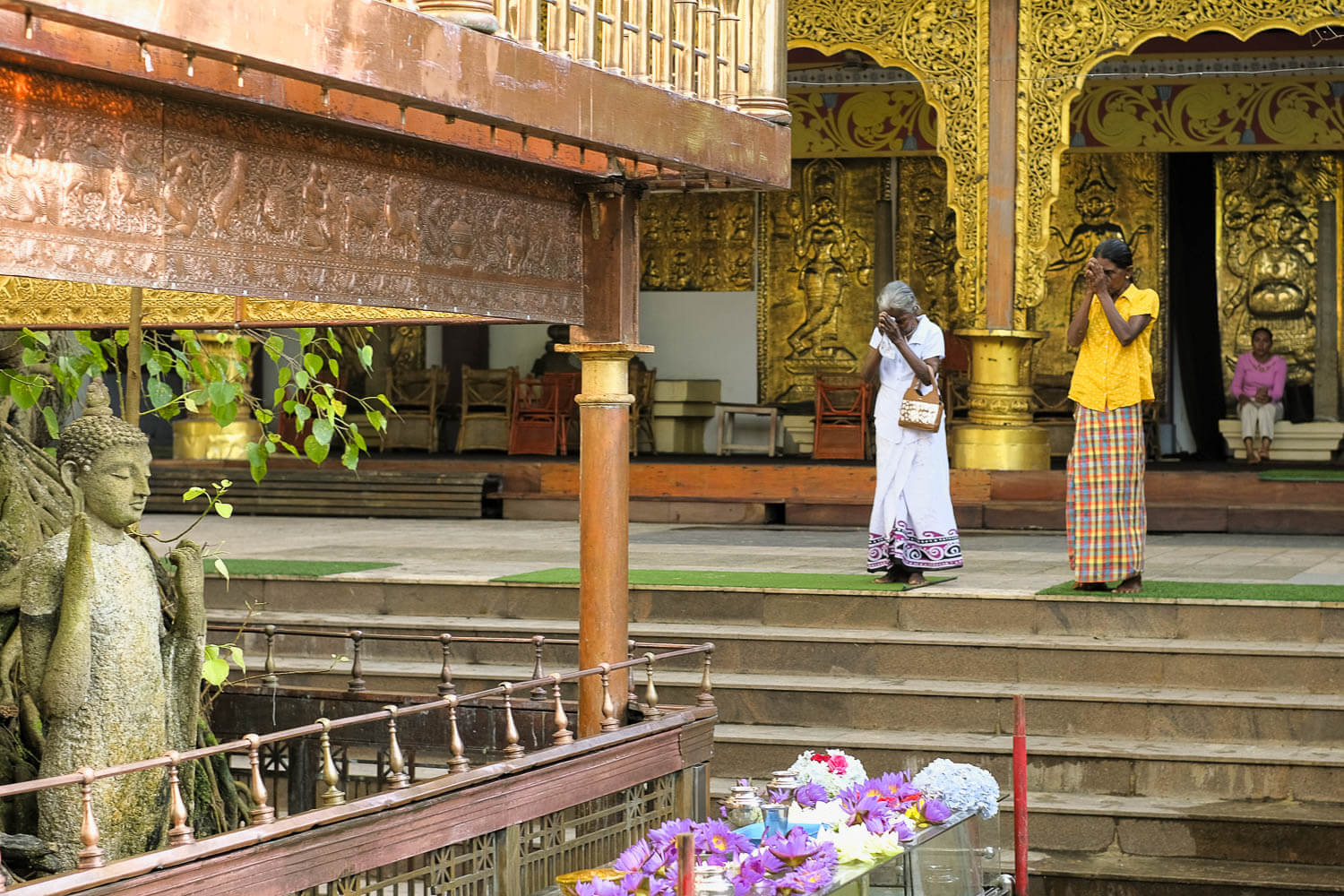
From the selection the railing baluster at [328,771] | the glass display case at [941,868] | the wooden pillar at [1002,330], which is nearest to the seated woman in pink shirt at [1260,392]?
the wooden pillar at [1002,330]

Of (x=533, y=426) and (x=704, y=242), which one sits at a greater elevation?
(x=704, y=242)

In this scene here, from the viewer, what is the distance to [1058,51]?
42.7 feet

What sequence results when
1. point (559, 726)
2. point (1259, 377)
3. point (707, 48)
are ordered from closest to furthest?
1. point (559, 726)
2. point (707, 48)
3. point (1259, 377)

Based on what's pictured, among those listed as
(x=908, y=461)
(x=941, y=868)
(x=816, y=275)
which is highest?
(x=816, y=275)

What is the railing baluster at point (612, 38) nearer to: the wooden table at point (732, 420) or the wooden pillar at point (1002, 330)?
the wooden pillar at point (1002, 330)

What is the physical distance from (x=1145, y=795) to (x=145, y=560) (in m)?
4.33

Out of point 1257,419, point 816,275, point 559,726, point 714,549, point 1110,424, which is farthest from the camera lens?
point 816,275

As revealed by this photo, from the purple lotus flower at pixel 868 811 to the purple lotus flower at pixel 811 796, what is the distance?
7cm

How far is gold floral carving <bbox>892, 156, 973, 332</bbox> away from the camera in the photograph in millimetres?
17719

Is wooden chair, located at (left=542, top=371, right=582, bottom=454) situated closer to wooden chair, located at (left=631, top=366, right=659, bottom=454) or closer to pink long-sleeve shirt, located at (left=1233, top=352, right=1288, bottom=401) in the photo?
wooden chair, located at (left=631, top=366, right=659, bottom=454)

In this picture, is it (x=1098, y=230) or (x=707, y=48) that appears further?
(x=1098, y=230)

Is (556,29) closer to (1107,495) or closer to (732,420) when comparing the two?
(1107,495)

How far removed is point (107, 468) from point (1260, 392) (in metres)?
13.6

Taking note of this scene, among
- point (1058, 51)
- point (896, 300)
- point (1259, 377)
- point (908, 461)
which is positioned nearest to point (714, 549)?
point (908, 461)
